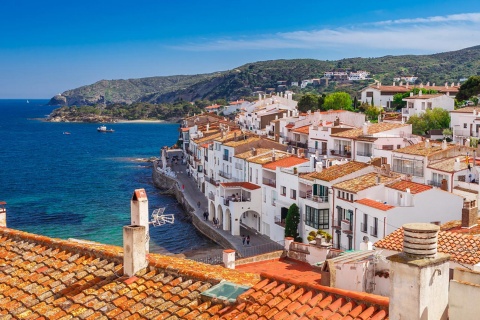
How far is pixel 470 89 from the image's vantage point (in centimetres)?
8294

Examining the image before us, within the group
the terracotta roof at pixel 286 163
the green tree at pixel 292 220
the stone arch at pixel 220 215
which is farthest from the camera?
the stone arch at pixel 220 215

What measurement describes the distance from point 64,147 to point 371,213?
120 m

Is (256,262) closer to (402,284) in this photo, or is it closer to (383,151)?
(402,284)

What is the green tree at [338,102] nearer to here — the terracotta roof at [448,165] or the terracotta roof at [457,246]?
the terracotta roof at [448,165]

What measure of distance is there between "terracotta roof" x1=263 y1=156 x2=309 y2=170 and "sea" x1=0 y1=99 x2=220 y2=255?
286 inches

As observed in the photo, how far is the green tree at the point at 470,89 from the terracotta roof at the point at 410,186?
53314mm

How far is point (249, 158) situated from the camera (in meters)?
51.2

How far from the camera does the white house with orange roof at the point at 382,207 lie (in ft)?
104

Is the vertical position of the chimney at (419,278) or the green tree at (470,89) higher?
the green tree at (470,89)

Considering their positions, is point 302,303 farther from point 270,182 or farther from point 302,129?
point 302,129

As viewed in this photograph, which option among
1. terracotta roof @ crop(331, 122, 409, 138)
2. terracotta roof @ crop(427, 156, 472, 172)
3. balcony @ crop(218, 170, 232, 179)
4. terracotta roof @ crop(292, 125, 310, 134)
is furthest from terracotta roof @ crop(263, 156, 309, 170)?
terracotta roof @ crop(292, 125, 310, 134)

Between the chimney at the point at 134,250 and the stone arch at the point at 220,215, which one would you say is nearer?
the chimney at the point at 134,250

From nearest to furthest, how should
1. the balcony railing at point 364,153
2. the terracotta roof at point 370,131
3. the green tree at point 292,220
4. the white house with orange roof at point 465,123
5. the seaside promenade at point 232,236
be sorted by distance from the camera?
the green tree at point 292,220
the seaside promenade at point 232,236
the balcony railing at point 364,153
the terracotta roof at point 370,131
the white house with orange roof at point 465,123

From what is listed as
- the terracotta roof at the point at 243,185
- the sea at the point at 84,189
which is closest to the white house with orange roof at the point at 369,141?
the terracotta roof at the point at 243,185
